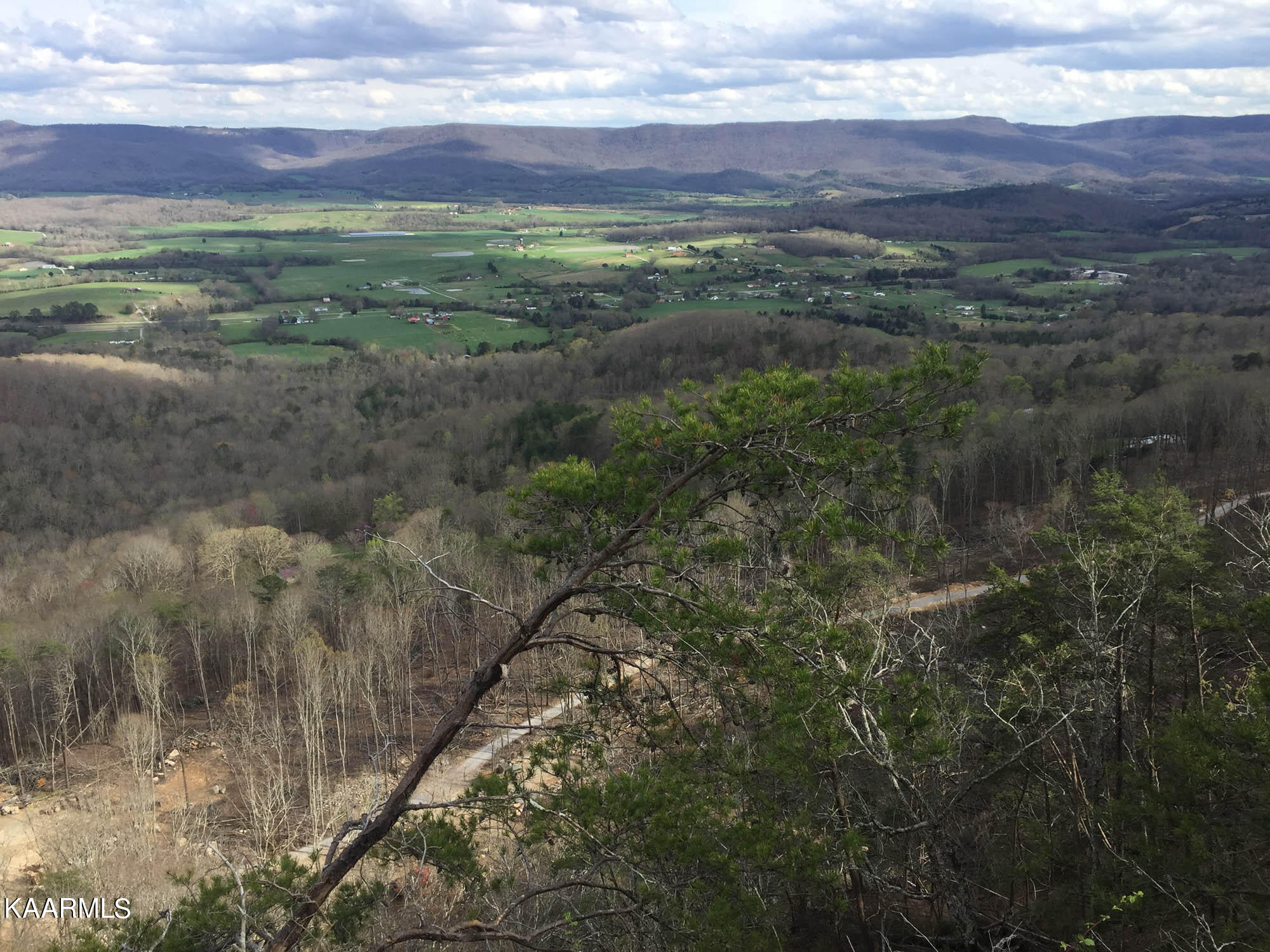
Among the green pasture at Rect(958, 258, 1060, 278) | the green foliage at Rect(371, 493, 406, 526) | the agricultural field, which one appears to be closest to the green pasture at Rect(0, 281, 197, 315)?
the agricultural field

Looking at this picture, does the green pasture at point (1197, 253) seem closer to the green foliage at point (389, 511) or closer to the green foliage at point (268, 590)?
the green foliage at point (389, 511)

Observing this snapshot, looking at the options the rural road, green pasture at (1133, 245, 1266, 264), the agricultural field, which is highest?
green pasture at (1133, 245, 1266, 264)

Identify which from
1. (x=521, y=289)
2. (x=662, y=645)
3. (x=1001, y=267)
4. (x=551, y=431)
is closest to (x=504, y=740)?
(x=662, y=645)

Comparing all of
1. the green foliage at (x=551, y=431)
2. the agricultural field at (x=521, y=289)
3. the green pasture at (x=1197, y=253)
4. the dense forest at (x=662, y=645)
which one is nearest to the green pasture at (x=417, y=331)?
the agricultural field at (x=521, y=289)

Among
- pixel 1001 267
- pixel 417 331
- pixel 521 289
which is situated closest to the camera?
pixel 417 331

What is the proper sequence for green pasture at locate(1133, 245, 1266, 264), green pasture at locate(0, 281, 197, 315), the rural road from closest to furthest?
1. the rural road
2. green pasture at locate(0, 281, 197, 315)
3. green pasture at locate(1133, 245, 1266, 264)

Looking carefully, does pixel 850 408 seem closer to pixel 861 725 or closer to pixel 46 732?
pixel 861 725

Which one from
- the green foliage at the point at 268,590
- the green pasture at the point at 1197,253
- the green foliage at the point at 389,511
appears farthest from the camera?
the green pasture at the point at 1197,253

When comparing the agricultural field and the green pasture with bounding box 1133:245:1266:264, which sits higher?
the green pasture with bounding box 1133:245:1266:264

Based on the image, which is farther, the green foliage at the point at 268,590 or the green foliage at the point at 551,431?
the green foliage at the point at 551,431

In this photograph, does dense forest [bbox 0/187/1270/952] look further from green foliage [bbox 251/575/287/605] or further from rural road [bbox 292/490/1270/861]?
rural road [bbox 292/490/1270/861]

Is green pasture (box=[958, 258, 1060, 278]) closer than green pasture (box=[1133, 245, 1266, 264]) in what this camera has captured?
Yes

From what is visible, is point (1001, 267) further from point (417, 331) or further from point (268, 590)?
point (268, 590)
